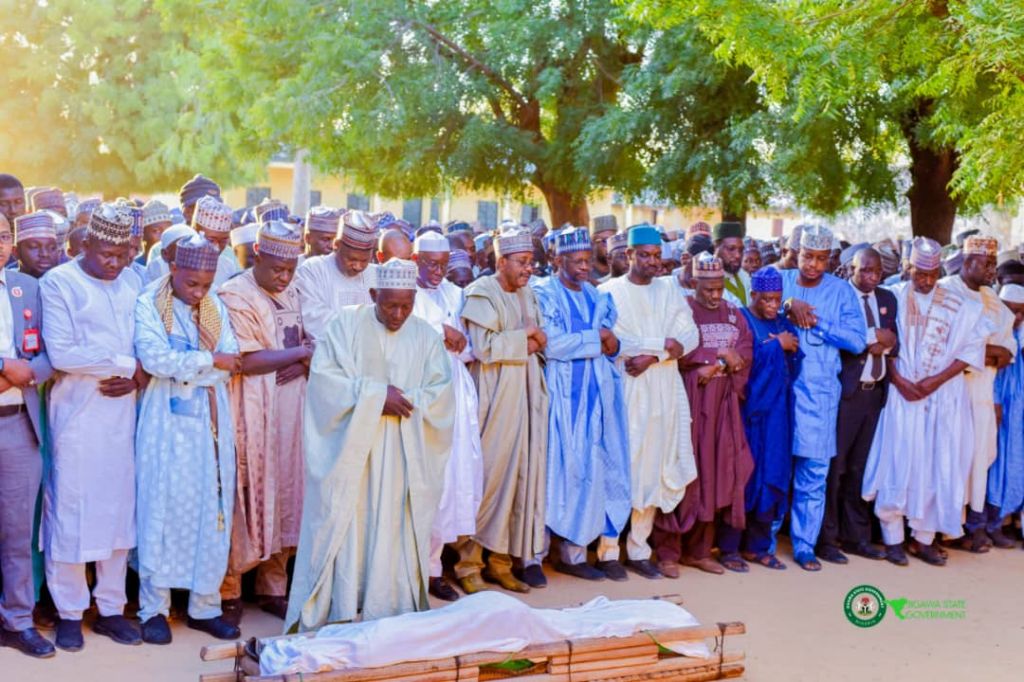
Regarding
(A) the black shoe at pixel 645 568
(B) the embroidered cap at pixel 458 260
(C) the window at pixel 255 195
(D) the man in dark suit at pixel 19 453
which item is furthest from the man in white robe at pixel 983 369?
(C) the window at pixel 255 195

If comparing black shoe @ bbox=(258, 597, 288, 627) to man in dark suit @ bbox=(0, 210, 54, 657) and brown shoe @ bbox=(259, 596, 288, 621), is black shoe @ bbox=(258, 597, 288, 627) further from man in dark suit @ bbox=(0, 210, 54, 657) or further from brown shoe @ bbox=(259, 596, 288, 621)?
man in dark suit @ bbox=(0, 210, 54, 657)

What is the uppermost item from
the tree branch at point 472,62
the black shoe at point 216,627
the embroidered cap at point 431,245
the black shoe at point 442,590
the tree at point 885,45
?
the tree branch at point 472,62

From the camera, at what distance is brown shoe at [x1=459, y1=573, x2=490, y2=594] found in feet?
23.7

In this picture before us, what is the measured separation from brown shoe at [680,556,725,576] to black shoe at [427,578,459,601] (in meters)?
1.80

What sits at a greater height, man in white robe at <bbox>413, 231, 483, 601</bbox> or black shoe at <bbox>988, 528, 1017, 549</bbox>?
man in white robe at <bbox>413, 231, 483, 601</bbox>

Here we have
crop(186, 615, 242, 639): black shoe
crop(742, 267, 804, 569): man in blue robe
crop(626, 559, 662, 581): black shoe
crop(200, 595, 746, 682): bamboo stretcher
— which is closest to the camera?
crop(200, 595, 746, 682): bamboo stretcher

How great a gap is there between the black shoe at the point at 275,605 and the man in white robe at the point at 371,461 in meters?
0.89

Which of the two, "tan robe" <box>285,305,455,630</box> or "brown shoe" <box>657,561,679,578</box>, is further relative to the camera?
"brown shoe" <box>657,561,679,578</box>

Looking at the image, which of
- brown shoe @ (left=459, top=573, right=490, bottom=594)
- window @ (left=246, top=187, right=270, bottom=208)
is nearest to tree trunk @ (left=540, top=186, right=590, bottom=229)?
brown shoe @ (left=459, top=573, right=490, bottom=594)

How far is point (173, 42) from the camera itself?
28781 millimetres

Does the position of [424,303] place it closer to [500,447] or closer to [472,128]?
[500,447]

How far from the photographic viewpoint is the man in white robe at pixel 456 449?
695cm

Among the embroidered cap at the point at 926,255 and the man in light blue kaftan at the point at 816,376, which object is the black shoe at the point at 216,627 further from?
the embroidered cap at the point at 926,255

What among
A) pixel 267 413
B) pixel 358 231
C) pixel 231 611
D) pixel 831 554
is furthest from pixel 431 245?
pixel 831 554
